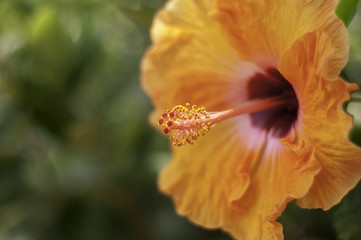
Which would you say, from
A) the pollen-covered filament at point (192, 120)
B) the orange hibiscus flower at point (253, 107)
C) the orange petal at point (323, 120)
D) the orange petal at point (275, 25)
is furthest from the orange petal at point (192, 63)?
the orange petal at point (323, 120)

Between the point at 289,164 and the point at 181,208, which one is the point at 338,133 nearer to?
the point at 289,164

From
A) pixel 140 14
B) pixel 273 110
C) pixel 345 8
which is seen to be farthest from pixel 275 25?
pixel 140 14

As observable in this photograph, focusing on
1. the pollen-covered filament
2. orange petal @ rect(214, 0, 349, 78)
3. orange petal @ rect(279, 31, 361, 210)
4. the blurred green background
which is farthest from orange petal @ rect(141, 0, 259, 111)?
the blurred green background

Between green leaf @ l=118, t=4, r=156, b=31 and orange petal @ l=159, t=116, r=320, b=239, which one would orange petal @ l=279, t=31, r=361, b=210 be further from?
green leaf @ l=118, t=4, r=156, b=31

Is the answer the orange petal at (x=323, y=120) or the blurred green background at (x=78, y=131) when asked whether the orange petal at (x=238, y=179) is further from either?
the blurred green background at (x=78, y=131)

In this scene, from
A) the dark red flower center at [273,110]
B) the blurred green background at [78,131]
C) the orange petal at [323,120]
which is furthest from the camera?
the blurred green background at [78,131]

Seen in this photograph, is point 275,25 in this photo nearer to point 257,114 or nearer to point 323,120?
point 323,120

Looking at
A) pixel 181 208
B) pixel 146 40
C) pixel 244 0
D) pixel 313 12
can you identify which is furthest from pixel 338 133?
pixel 146 40
